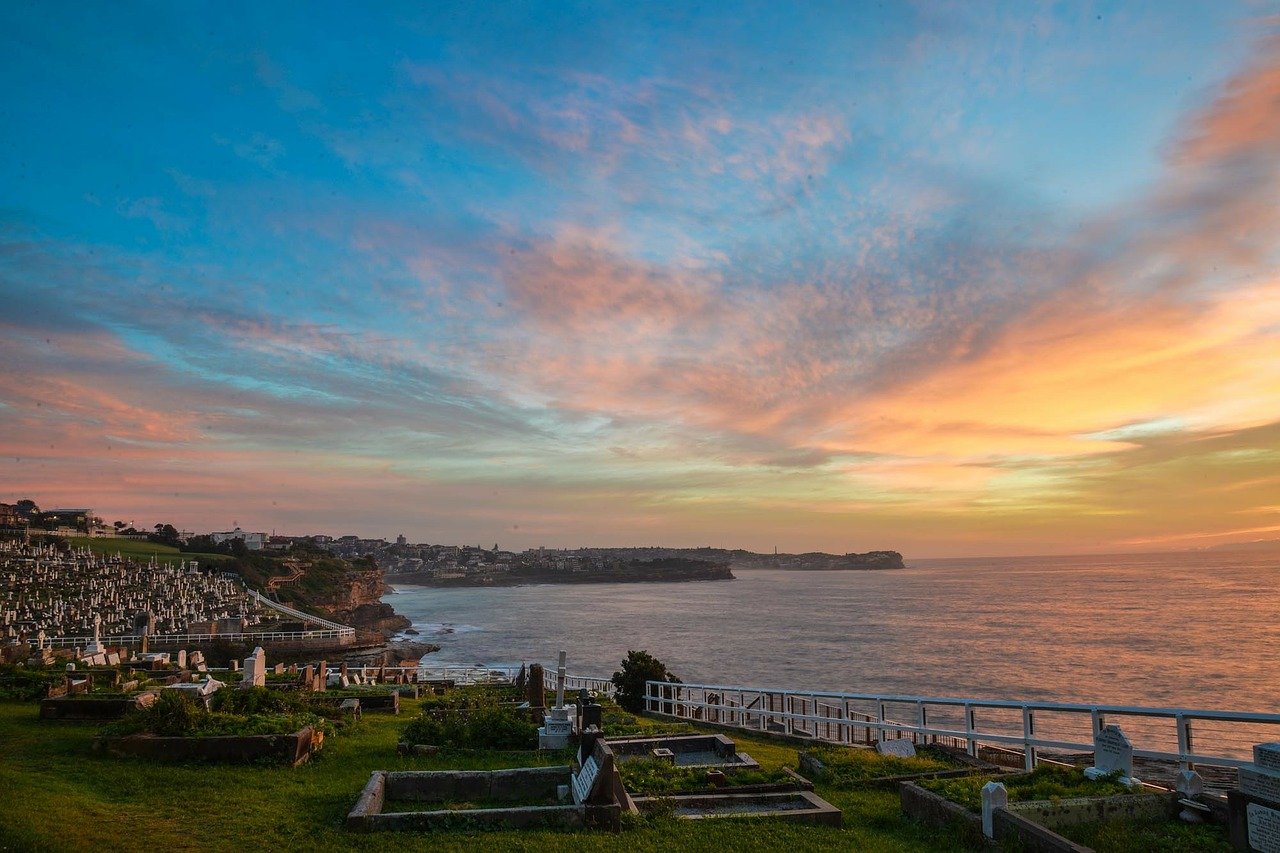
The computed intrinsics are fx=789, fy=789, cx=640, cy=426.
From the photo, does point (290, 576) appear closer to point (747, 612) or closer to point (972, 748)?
point (747, 612)

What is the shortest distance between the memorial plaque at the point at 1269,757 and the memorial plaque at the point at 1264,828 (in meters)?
0.36

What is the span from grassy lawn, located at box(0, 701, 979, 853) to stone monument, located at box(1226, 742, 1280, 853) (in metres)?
2.50

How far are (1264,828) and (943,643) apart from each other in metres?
75.0

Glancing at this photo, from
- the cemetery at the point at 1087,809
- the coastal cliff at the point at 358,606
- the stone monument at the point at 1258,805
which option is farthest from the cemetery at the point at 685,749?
the coastal cliff at the point at 358,606

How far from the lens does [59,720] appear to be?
14422 millimetres

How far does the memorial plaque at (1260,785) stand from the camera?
736 cm

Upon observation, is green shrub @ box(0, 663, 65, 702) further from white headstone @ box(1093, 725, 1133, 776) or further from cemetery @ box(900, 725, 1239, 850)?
white headstone @ box(1093, 725, 1133, 776)

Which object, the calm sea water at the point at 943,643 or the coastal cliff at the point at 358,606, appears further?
the coastal cliff at the point at 358,606

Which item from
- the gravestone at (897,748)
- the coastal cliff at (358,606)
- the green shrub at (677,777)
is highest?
the green shrub at (677,777)

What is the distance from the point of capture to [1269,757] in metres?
7.47

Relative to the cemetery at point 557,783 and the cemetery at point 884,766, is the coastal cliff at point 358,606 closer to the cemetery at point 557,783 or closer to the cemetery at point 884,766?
the cemetery at point 557,783

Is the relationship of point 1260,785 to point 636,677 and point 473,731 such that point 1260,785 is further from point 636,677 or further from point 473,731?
point 636,677

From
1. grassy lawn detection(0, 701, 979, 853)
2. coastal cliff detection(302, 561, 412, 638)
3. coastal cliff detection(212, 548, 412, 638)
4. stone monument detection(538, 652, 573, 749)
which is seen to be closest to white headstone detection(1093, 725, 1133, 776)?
grassy lawn detection(0, 701, 979, 853)

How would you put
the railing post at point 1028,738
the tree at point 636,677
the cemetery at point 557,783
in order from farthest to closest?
the tree at point 636,677
the railing post at point 1028,738
the cemetery at point 557,783
